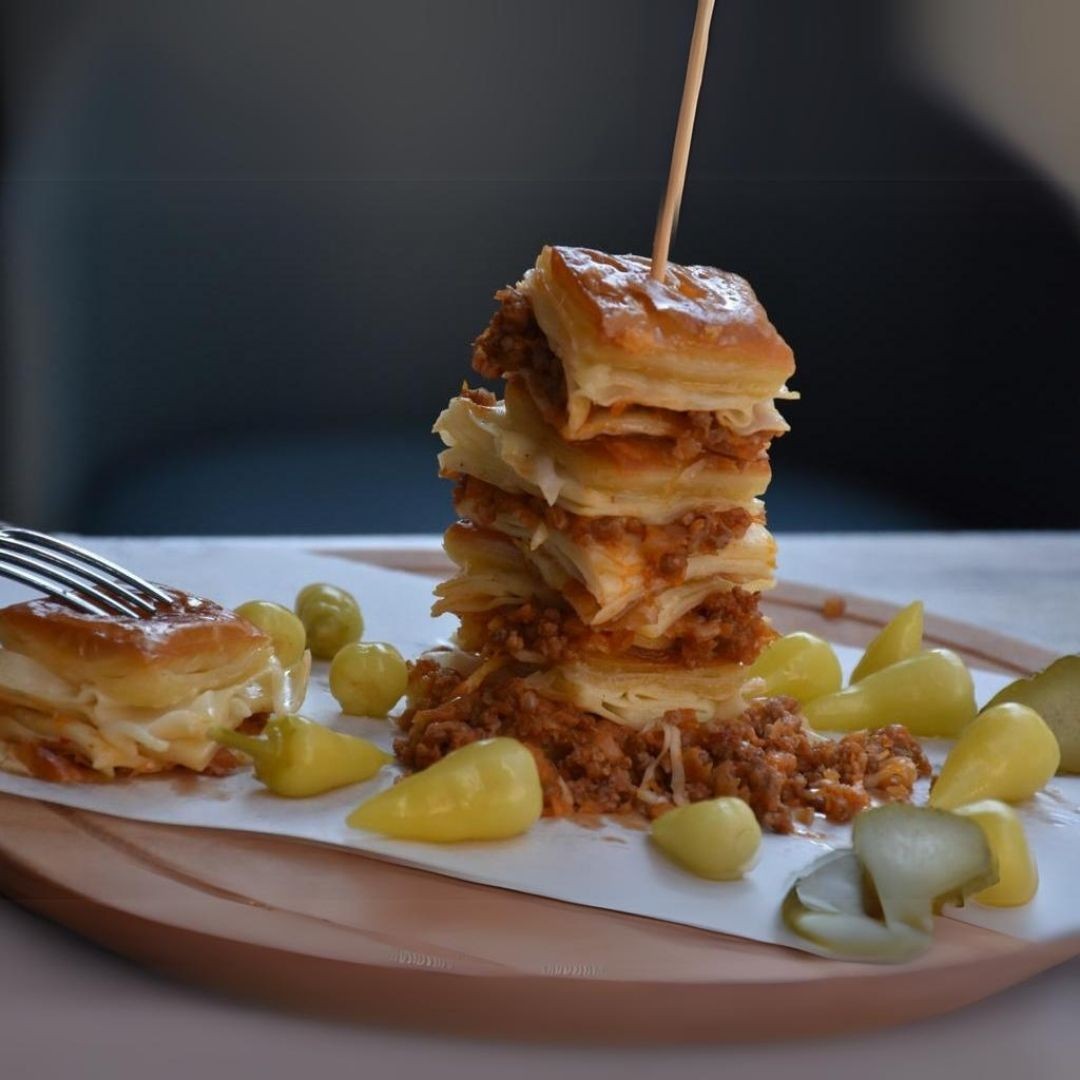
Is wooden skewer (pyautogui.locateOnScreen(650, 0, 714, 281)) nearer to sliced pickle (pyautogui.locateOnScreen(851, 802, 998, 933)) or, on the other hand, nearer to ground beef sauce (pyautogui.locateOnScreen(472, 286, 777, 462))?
ground beef sauce (pyautogui.locateOnScreen(472, 286, 777, 462))

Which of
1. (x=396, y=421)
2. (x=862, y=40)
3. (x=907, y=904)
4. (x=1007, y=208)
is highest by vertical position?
(x=862, y=40)

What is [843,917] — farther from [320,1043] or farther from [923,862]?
[320,1043]

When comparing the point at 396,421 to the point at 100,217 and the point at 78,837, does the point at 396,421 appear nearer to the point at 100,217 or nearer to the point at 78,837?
the point at 100,217

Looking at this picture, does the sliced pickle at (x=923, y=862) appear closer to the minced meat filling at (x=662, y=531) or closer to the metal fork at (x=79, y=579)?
the minced meat filling at (x=662, y=531)

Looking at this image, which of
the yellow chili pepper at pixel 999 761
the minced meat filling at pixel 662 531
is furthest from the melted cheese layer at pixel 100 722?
the yellow chili pepper at pixel 999 761

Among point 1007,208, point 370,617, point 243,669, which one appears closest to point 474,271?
point 1007,208

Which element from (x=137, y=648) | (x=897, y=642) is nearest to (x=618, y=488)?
(x=137, y=648)

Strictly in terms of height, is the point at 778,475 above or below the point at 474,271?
below
